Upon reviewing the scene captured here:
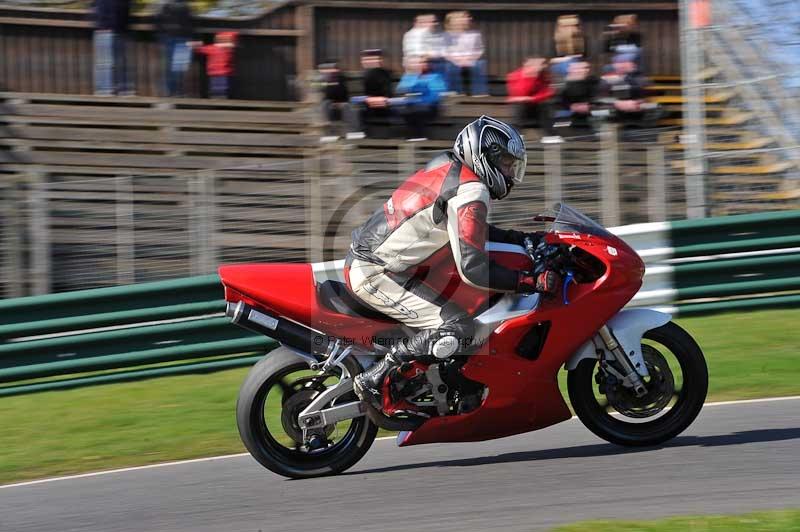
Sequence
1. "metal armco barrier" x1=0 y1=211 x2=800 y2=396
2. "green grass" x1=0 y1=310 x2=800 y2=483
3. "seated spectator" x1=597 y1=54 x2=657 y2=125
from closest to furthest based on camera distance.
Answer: "green grass" x1=0 y1=310 x2=800 y2=483
"metal armco barrier" x1=0 y1=211 x2=800 y2=396
"seated spectator" x1=597 y1=54 x2=657 y2=125

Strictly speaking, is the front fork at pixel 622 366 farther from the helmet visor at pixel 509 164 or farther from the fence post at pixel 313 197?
the fence post at pixel 313 197

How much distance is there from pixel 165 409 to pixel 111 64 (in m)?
6.67

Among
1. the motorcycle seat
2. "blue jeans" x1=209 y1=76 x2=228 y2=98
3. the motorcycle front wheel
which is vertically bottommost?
the motorcycle front wheel

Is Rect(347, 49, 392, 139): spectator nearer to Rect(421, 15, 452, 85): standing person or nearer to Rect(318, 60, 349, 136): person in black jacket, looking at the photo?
Rect(318, 60, 349, 136): person in black jacket

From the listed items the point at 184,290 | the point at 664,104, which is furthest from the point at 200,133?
the point at 664,104

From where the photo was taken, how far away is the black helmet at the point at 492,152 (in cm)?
593

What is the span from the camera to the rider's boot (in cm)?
605

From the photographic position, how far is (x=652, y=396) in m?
6.10

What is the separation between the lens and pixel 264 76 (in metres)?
14.4

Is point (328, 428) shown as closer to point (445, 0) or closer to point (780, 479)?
point (780, 479)


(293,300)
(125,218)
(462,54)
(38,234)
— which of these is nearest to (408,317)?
(293,300)

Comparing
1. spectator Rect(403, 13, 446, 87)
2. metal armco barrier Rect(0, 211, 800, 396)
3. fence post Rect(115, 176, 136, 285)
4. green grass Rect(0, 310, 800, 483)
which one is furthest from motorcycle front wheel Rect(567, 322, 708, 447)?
spectator Rect(403, 13, 446, 87)

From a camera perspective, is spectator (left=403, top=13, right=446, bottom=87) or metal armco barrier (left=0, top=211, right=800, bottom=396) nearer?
metal armco barrier (left=0, top=211, right=800, bottom=396)

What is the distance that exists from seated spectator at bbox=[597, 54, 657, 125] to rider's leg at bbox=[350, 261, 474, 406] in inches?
279
